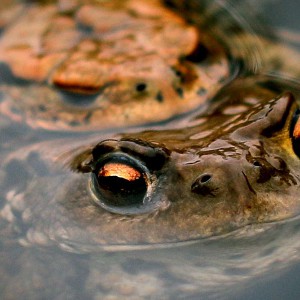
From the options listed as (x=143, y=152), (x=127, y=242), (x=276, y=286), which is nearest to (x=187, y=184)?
(x=143, y=152)

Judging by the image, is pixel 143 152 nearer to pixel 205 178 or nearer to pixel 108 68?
pixel 205 178

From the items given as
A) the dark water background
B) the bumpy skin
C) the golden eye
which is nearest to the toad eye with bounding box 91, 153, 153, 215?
the golden eye

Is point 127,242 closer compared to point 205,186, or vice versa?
point 205,186

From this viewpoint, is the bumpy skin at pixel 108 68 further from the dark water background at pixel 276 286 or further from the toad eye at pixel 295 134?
the dark water background at pixel 276 286

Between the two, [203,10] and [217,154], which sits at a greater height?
[203,10]

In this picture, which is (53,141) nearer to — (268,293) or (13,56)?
(13,56)

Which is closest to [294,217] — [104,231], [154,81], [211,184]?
[211,184]

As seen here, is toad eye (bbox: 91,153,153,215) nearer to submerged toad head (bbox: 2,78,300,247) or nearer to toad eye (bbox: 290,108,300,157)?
submerged toad head (bbox: 2,78,300,247)
